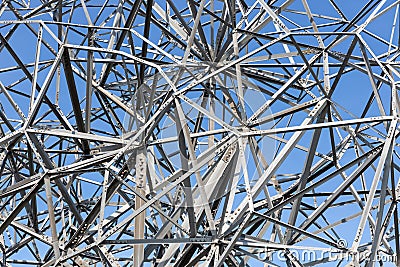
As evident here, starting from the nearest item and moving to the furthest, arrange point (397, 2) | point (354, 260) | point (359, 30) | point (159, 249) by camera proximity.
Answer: point (354, 260) → point (359, 30) → point (397, 2) → point (159, 249)

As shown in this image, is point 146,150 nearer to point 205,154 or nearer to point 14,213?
point 205,154

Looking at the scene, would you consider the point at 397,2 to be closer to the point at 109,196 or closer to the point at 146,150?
the point at 146,150

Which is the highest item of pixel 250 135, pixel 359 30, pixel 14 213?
→ pixel 359 30

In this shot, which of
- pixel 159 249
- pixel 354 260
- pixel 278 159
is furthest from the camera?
pixel 159 249

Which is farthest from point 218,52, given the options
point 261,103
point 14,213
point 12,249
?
point 12,249

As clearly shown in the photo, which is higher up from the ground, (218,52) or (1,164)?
(218,52)

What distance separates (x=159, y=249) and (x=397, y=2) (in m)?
8.92

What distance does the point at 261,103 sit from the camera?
11969 mm

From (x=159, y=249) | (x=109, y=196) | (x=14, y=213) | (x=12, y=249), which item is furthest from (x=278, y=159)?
(x=12, y=249)

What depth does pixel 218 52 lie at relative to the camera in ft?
45.5

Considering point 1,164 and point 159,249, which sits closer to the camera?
point 1,164

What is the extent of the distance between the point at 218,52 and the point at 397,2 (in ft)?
13.3

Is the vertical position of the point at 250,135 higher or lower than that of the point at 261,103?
lower

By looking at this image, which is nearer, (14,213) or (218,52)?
(14,213)
